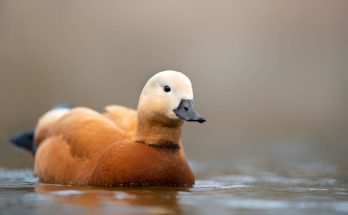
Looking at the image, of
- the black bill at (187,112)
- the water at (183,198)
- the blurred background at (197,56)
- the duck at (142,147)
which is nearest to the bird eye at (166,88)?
the duck at (142,147)

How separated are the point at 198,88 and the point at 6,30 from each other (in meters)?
3.70

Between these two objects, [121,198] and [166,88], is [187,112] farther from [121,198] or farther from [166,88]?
[121,198]

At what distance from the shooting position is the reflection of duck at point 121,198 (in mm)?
6388

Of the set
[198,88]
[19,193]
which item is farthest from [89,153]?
[198,88]

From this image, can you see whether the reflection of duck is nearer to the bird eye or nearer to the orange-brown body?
the orange-brown body

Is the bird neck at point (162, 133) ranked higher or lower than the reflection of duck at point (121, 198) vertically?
higher

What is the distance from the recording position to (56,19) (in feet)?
61.5

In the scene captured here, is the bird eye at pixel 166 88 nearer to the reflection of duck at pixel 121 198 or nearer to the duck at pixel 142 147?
the duck at pixel 142 147

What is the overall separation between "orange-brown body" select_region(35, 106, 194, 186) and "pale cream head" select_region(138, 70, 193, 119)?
106 millimetres

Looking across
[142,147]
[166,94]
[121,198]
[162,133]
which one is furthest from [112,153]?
[121,198]

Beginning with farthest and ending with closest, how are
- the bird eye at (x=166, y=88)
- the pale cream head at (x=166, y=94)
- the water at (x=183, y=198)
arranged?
the bird eye at (x=166, y=88), the pale cream head at (x=166, y=94), the water at (x=183, y=198)

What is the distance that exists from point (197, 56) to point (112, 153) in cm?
1158

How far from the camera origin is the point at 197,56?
19188 millimetres

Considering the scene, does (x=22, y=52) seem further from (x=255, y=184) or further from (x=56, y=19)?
(x=255, y=184)
